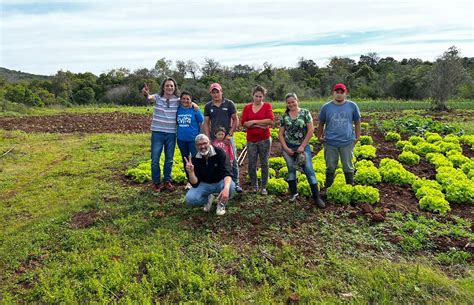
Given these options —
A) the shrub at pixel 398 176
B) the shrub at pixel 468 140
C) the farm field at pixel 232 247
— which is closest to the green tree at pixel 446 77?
the shrub at pixel 468 140

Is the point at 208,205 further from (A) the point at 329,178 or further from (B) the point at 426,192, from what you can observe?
(B) the point at 426,192

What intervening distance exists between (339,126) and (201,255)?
9.82 ft

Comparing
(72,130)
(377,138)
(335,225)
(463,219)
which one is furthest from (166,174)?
(72,130)

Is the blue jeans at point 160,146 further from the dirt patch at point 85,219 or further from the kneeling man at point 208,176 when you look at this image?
A: the dirt patch at point 85,219

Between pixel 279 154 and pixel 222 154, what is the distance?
457cm

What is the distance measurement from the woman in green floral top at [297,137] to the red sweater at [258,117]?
0.85 ft

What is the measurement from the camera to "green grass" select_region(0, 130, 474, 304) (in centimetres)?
402

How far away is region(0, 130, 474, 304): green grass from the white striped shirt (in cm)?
124

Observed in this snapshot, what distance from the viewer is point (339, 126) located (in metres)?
6.05

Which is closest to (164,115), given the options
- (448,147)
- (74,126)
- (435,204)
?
(435,204)

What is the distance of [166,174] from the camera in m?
7.09

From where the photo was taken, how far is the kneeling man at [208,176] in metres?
5.47

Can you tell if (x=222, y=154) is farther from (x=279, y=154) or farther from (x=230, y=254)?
(x=279, y=154)

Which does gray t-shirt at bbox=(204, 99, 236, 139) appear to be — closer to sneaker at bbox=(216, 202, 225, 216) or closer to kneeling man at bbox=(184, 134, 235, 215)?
kneeling man at bbox=(184, 134, 235, 215)
